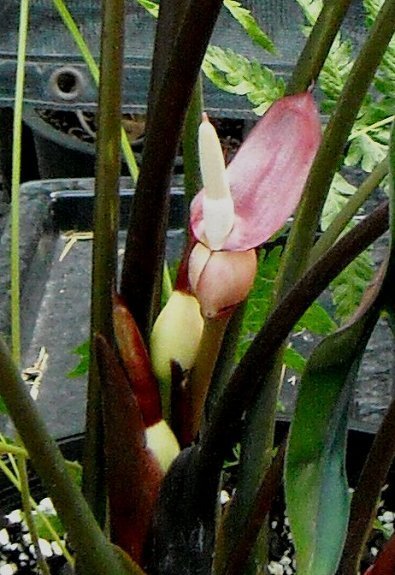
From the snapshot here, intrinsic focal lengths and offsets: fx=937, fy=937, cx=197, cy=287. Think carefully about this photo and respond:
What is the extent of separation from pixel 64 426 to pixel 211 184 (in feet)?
1.45

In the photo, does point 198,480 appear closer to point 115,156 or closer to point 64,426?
point 115,156

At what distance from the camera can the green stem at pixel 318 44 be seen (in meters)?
0.29

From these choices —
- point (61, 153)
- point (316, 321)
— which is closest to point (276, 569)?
point (316, 321)

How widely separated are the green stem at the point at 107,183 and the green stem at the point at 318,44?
6 centimetres

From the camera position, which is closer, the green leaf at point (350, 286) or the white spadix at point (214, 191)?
the white spadix at point (214, 191)

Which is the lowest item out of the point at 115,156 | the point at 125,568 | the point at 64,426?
the point at 64,426

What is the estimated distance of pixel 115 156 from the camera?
0.30m

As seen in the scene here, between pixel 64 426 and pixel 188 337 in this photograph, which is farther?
pixel 64 426

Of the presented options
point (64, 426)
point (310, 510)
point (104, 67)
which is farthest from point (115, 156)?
point (64, 426)

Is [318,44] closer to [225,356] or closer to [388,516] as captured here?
[225,356]

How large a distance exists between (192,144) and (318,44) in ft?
0.21

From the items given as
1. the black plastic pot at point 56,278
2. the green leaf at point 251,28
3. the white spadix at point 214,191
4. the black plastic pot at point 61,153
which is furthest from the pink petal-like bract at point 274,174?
the black plastic pot at point 61,153

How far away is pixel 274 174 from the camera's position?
0.29 m

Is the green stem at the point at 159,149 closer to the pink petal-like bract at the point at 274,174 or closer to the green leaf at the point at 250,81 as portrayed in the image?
the pink petal-like bract at the point at 274,174
